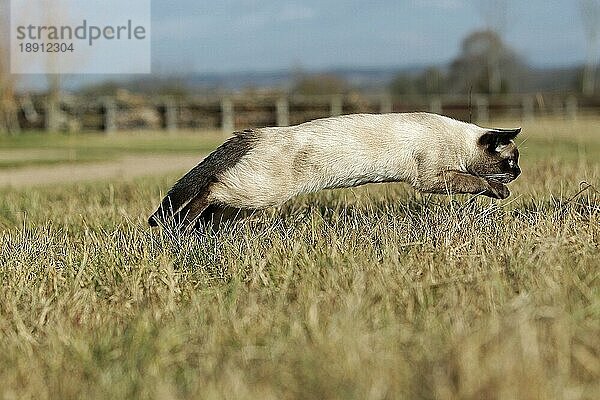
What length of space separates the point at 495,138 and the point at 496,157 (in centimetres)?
16

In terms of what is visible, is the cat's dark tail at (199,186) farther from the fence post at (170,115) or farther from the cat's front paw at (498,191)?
the fence post at (170,115)

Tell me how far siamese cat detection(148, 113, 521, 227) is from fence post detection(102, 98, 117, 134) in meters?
25.9

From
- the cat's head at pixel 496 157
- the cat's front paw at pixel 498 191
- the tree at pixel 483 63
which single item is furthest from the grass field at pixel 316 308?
the tree at pixel 483 63

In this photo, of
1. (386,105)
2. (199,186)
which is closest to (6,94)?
(386,105)

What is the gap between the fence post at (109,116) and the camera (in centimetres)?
3086

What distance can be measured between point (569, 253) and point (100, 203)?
471cm

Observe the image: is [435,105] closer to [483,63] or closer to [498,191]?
[483,63]

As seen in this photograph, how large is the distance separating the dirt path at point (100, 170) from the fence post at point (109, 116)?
14.0 m

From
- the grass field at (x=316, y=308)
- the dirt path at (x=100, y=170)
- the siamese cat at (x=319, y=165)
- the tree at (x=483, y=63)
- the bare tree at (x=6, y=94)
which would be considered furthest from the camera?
the tree at (x=483, y=63)

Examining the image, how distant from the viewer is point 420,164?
18.7 feet

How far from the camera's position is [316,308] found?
10.8ft

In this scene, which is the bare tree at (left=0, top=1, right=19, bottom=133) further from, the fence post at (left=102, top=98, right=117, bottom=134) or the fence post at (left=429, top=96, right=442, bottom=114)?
the fence post at (left=429, top=96, right=442, bottom=114)

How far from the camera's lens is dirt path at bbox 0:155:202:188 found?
13.0 m

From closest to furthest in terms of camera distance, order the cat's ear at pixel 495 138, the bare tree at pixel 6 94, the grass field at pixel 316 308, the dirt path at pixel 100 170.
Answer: the grass field at pixel 316 308 → the cat's ear at pixel 495 138 → the dirt path at pixel 100 170 → the bare tree at pixel 6 94
